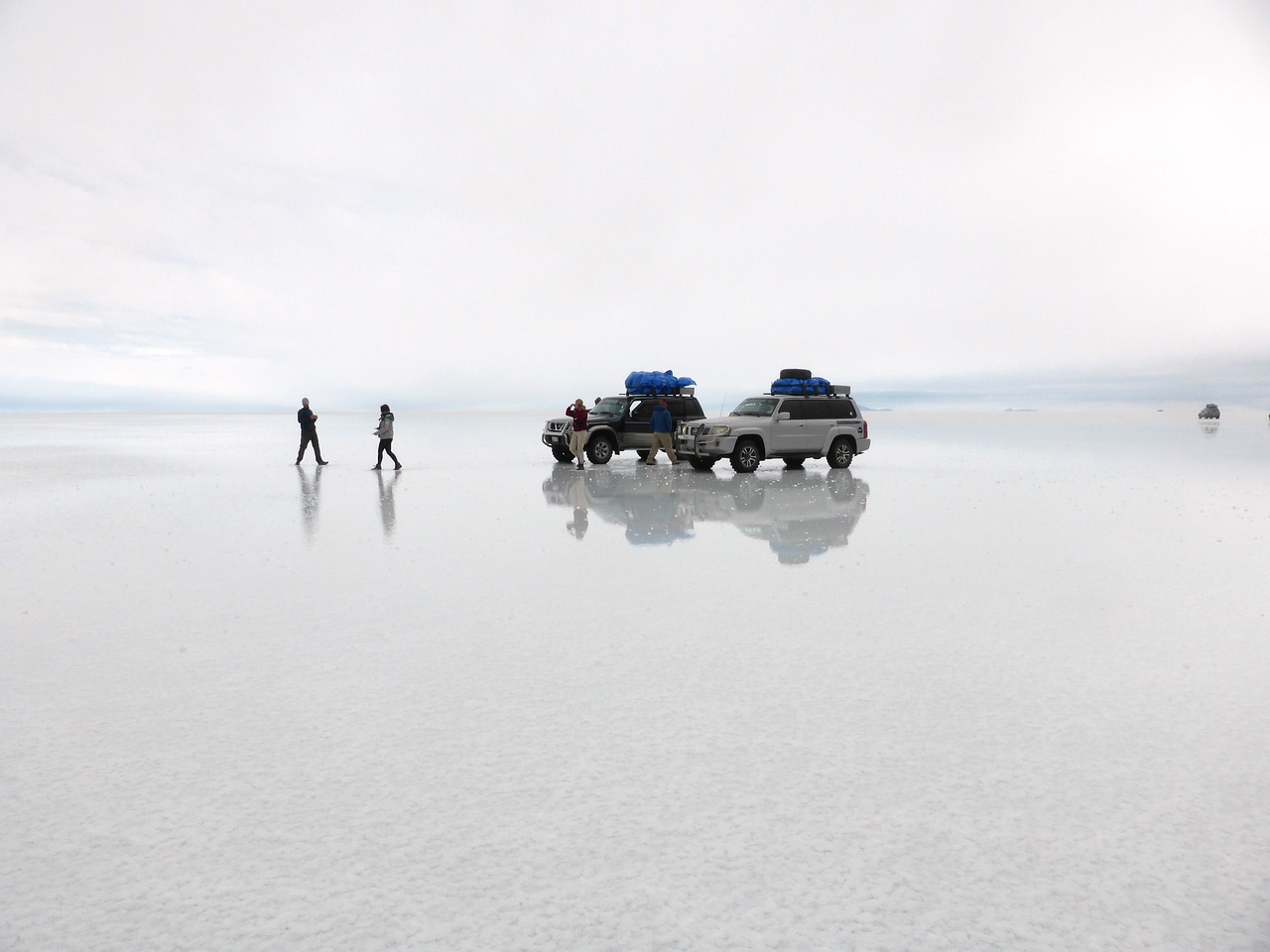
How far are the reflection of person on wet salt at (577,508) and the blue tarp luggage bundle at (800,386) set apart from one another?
6772 mm

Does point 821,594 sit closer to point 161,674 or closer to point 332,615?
point 332,615

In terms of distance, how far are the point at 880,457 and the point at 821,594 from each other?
24.9 metres

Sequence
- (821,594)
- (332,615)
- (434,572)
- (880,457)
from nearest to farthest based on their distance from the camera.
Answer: (332,615) < (821,594) < (434,572) < (880,457)

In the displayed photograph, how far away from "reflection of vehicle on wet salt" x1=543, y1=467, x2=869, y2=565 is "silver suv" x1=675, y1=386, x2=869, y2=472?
644 millimetres

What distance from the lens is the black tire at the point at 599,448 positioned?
27.5 m

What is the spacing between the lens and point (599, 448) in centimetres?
2758

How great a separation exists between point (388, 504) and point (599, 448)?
12005 millimetres

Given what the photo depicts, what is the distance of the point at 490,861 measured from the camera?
11.3 feet

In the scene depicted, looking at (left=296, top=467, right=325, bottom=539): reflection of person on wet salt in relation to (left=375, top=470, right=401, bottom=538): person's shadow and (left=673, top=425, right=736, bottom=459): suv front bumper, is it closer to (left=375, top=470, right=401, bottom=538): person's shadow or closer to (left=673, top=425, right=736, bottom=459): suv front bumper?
(left=375, top=470, right=401, bottom=538): person's shadow

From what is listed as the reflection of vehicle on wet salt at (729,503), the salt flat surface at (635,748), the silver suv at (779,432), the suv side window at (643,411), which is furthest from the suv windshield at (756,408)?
the salt flat surface at (635,748)

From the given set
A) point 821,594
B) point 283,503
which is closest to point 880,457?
point 283,503

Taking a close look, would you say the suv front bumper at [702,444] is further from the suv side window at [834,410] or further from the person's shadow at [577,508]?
the person's shadow at [577,508]

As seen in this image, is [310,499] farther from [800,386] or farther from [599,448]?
[800,386]

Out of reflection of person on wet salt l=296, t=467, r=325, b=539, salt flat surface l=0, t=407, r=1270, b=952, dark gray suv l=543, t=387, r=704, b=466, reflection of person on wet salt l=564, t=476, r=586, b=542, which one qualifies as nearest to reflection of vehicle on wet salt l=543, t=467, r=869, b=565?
reflection of person on wet salt l=564, t=476, r=586, b=542
